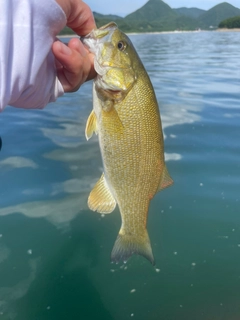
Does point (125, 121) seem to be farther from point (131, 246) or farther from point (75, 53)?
point (131, 246)

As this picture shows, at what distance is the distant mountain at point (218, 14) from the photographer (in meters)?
170

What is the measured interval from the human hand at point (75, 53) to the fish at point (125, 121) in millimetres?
64

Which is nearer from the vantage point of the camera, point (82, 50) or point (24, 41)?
point (24, 41)

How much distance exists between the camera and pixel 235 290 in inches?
125

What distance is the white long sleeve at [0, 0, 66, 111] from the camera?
1.55 meters

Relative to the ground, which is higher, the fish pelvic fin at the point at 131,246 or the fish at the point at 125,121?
the fish at the point at 125,121

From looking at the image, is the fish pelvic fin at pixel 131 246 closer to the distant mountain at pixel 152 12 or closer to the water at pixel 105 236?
the water at pixel 105 236

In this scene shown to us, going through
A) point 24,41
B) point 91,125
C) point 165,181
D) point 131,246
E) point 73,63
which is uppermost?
point 24,41

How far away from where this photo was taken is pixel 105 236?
150 inches

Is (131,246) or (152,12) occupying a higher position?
(152,12)

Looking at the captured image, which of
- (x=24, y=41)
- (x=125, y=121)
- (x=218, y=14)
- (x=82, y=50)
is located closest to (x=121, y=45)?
(x=82, y=50)

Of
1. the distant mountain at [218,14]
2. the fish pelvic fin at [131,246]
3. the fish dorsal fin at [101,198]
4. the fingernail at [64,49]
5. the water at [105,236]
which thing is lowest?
the water at [105,236]

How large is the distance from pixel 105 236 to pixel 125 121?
6.67 ft

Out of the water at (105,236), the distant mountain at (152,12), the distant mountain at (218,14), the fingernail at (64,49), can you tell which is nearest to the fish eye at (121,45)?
the fingernail at (64,49)
